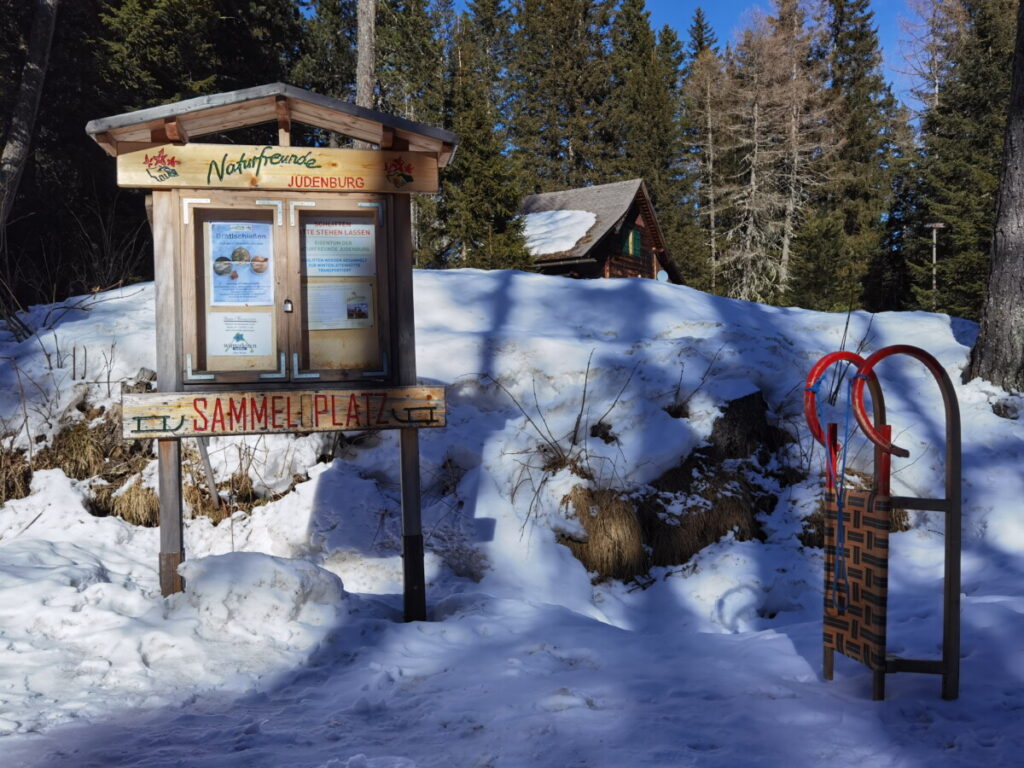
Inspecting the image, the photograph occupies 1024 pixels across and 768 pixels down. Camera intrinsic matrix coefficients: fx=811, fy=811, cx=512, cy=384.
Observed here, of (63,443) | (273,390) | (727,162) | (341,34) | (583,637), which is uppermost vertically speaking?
(341,34)

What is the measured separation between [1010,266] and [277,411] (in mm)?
7234

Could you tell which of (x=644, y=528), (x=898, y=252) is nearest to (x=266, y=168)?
(x=644, y=528)

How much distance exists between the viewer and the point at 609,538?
21.5ft

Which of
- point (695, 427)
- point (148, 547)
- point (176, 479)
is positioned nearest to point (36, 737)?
point (176, 479)

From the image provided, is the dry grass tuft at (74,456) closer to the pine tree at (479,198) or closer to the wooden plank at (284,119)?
the wooden plank at (284,119)

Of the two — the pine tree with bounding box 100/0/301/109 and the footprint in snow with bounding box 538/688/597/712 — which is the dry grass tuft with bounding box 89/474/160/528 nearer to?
the footprint in snow with bounding box 538/688/597/712

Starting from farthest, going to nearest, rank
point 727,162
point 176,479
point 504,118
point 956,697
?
point 504,118 → point 727,162 → point 176,479 → point 956,697

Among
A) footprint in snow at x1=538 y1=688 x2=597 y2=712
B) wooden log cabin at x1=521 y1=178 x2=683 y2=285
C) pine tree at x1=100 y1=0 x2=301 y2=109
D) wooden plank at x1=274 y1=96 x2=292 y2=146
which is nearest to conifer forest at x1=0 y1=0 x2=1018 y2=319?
pine tree at x1=100 y1=0 x2=301 y2=109

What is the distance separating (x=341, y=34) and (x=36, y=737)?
31668 millimetres

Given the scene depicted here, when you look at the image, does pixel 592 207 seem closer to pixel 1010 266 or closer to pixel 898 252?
pixel 898 252

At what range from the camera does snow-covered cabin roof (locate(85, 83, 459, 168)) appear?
459cm

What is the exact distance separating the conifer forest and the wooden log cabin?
2.59m

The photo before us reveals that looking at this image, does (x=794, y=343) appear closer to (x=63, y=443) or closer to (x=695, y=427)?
(x=695, y=427)

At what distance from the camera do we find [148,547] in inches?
249
